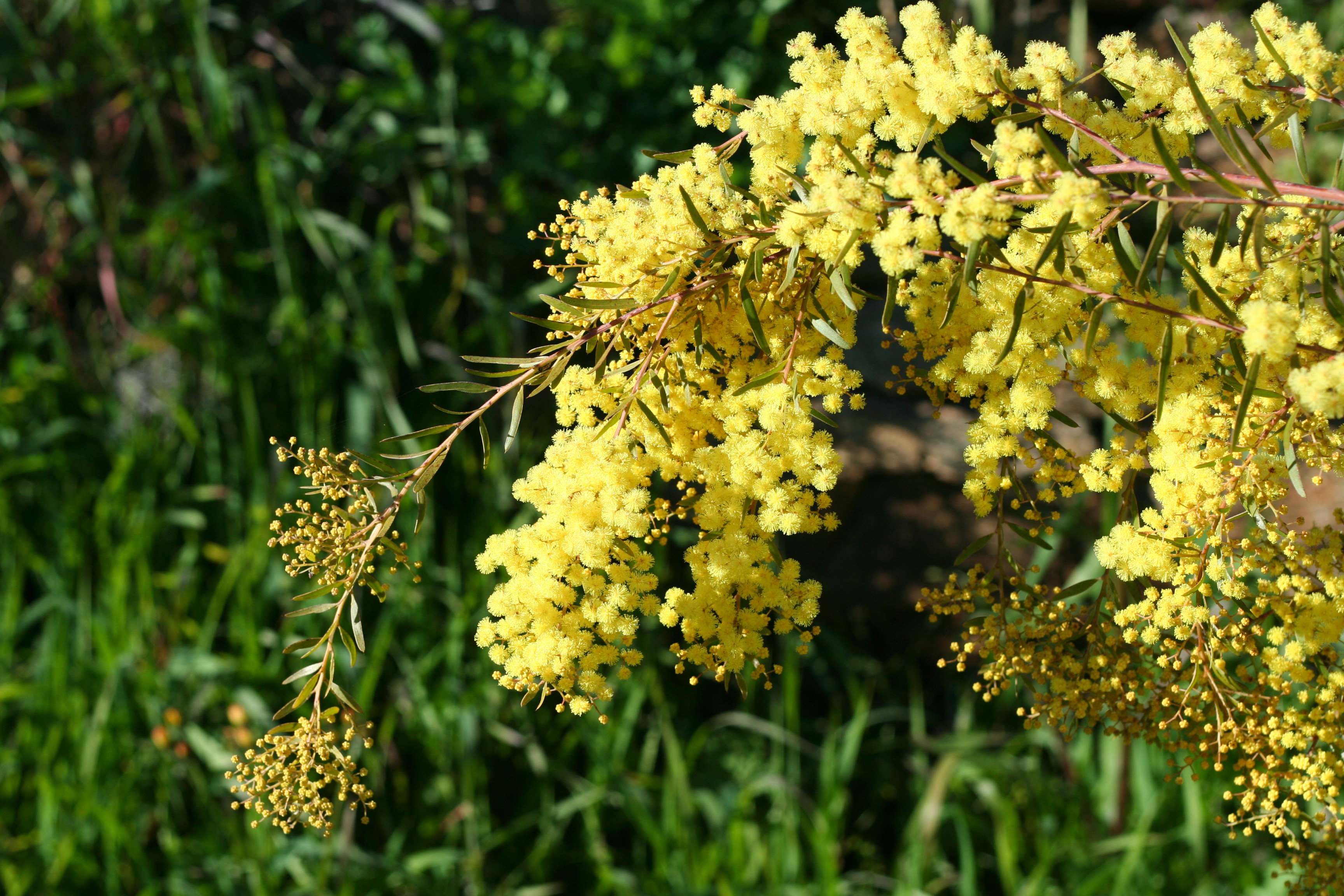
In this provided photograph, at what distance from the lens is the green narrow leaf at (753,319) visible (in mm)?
524

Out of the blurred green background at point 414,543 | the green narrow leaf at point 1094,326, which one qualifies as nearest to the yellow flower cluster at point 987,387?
the green narrow leaf at point 1094,326

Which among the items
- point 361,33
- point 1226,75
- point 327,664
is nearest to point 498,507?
point 361,33

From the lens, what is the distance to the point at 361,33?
1.98 metres

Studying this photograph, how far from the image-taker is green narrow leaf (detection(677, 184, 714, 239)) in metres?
0.52

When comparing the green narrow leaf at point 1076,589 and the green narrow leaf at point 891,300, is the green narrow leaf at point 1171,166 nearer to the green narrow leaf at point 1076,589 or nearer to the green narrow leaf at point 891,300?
the green narrow leaf at point 891,300

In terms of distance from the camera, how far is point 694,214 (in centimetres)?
52

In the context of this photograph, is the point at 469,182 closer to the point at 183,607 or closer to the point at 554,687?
the point at 183,607

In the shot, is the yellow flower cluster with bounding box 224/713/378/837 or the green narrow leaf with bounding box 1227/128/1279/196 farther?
the yellow flower cluster with bounding box 224/713/378/837

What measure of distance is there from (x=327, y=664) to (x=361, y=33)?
174 centimetres

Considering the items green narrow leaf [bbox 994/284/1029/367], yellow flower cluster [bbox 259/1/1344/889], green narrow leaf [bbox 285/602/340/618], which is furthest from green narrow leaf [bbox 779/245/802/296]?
green narrow leaf [bbox 285/602/340/618]

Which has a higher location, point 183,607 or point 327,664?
point 327,664

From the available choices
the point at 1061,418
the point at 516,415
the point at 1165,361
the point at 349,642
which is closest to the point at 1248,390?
the point at 1165,361

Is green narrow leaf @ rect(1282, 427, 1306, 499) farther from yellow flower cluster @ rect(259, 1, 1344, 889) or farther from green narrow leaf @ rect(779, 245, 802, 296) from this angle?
green narrow leaf @ rect(779, 245, 802, 296)

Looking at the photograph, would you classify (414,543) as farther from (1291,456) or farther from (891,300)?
(1291,456)
